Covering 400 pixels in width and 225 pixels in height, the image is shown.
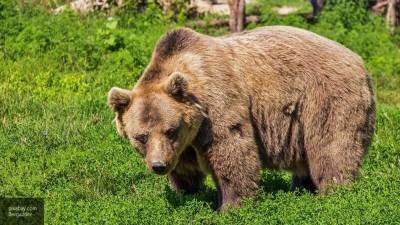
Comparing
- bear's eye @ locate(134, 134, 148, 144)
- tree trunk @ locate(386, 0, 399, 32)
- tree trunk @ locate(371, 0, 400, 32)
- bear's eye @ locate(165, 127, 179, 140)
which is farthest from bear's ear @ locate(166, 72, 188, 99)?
tree trunk @ locate(386, 0, 399, 32)

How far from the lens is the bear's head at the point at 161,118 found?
22.6ft

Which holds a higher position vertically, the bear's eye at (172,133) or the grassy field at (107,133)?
the bear's eye at (172,133)

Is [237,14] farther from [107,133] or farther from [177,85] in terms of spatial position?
[177,85]

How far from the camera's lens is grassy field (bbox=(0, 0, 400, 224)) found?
7195 mm

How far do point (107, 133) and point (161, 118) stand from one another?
118 inches

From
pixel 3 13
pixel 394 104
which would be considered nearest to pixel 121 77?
pixel 3 13

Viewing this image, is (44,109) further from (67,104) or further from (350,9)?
(350,9)

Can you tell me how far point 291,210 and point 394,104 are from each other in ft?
20.4

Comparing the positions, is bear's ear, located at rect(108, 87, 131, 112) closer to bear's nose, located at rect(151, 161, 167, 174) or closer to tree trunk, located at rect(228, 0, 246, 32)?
bear's nose, located at rect(151, 161, 167, 174)

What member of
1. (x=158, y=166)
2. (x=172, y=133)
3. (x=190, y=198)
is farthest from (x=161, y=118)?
(x=190, y=198)

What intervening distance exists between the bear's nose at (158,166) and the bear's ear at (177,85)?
570mm

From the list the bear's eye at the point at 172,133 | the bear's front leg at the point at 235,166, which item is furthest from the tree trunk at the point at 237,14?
the bear's eye at the point at 172,133

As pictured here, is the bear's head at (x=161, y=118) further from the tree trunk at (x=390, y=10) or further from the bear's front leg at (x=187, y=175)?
the tree trunk at (x=390, y=10)

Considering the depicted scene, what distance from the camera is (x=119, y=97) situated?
7004 mm
